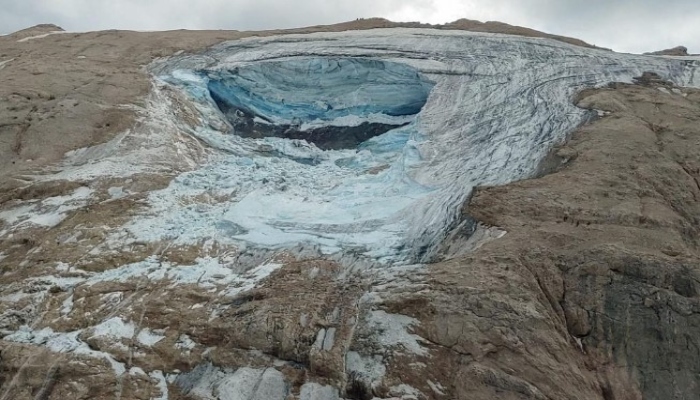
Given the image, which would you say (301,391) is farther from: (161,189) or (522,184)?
(161,189)

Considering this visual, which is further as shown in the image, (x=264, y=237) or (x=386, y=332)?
(x=264, y=237)

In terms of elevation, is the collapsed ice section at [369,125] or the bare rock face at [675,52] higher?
the bare rock face at [675,52]

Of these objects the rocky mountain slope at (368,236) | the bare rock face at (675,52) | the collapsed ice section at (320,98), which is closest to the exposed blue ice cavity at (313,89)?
the collapsed ice section at (320,98)

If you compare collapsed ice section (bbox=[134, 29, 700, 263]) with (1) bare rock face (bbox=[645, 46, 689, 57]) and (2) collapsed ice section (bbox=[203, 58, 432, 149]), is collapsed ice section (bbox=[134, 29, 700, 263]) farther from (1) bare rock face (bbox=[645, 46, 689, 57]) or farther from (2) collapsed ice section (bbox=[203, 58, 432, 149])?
(1) bare rock face (bbox=[645, 46, 689, 57])

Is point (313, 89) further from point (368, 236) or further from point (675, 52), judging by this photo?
point (675, 52)

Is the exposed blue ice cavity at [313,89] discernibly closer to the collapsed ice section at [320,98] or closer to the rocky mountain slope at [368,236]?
the collapsed ice section at [320,98]

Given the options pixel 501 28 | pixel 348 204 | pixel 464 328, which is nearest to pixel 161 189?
pixel 348 204
